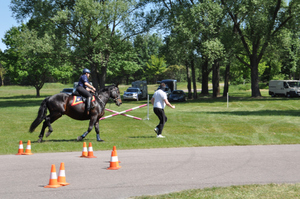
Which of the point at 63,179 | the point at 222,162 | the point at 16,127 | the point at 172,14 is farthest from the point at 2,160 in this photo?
the point at 172,14

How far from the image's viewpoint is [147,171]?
8484 millimetres

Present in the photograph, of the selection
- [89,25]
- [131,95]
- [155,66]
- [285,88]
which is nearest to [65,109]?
[89,25]

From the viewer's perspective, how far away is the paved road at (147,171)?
682cm

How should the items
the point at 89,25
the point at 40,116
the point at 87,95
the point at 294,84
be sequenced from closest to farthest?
the point at 40,116, the point at 87,95, the point at 89,25, the point at 294,84

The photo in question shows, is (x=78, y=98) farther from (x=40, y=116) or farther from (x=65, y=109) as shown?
(x=40, y=116)

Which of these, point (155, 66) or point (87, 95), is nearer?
point (87, 95)

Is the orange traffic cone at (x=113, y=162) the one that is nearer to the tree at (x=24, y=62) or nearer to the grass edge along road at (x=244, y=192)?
the grass edge along road at (x=244, y=192)

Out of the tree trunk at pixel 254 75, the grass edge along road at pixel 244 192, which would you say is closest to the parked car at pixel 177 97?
the tree trunk at pixel 254 75

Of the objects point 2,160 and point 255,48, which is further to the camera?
point 255,48

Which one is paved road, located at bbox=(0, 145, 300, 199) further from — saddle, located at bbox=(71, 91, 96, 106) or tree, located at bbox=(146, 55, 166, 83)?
tree, located at bbox=(146, 55, 166, 83)

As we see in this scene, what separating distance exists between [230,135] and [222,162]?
6.29m

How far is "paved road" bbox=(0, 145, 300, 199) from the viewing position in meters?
6.82

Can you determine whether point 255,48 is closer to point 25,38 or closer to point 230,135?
point 25,38

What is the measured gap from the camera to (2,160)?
1003 cm
